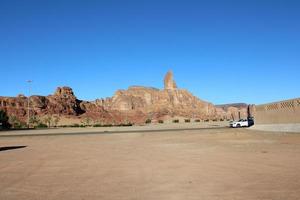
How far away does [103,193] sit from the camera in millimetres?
9703

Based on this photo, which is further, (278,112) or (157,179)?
(278,112)

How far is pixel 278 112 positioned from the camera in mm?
40344

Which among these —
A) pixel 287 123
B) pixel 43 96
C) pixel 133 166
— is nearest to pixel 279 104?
pixel 287 123

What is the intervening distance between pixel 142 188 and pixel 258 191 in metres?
2.89

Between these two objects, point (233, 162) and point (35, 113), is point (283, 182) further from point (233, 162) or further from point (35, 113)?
point (35, 113)

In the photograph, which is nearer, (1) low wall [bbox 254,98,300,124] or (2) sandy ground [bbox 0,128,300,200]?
(2) sandy ground [bbox 0,128,300,200]

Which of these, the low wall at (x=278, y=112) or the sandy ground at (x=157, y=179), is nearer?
the sandy ground at (x=157, y=179)

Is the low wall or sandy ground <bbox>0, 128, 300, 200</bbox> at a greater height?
the low wall

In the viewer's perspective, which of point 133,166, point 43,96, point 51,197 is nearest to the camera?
point 51,197

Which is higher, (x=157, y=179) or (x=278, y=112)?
(x=278, y=112)

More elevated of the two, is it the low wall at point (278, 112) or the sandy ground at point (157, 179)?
the low wall at point (278, 112)

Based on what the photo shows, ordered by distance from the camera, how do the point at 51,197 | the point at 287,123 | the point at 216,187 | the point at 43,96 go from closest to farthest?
1. the point at 51,197
2. the point at 216,187
3. the point at 287,123
4. the point at 43,96

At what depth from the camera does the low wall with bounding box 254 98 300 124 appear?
36469mm

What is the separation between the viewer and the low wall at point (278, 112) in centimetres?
3647
